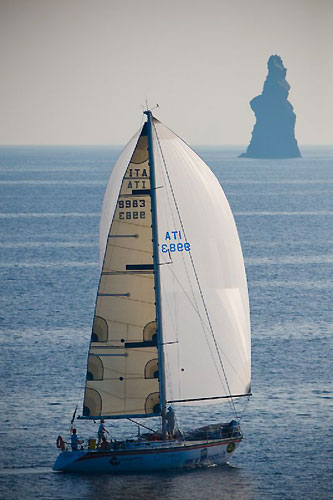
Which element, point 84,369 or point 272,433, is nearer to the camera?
point 272,433

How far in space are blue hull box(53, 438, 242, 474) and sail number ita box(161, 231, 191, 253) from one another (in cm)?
723

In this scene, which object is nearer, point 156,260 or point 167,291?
point 156,260

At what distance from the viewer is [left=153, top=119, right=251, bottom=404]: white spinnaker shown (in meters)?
52.5

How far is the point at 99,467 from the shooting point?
5184 centimetres

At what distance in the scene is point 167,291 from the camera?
52562 mm

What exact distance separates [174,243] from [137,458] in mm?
8122

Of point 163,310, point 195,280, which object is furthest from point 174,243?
point 163,310

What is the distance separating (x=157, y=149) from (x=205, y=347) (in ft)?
25.5

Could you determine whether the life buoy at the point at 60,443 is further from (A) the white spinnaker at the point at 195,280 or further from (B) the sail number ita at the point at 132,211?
(B) the sail number ita at the point at 132,211

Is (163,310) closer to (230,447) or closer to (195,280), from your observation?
(195,280)

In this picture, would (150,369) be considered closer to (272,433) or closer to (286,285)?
(272,433)

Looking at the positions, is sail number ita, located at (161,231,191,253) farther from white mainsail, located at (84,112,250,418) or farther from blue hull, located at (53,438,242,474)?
blue hull, located at (53,438,242,474)

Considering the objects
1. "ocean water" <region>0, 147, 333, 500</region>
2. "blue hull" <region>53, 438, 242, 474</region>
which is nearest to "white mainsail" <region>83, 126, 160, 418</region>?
"blue hull" <region>53, 438, 242, 474</region>

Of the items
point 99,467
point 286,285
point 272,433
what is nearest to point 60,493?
point 99,467
